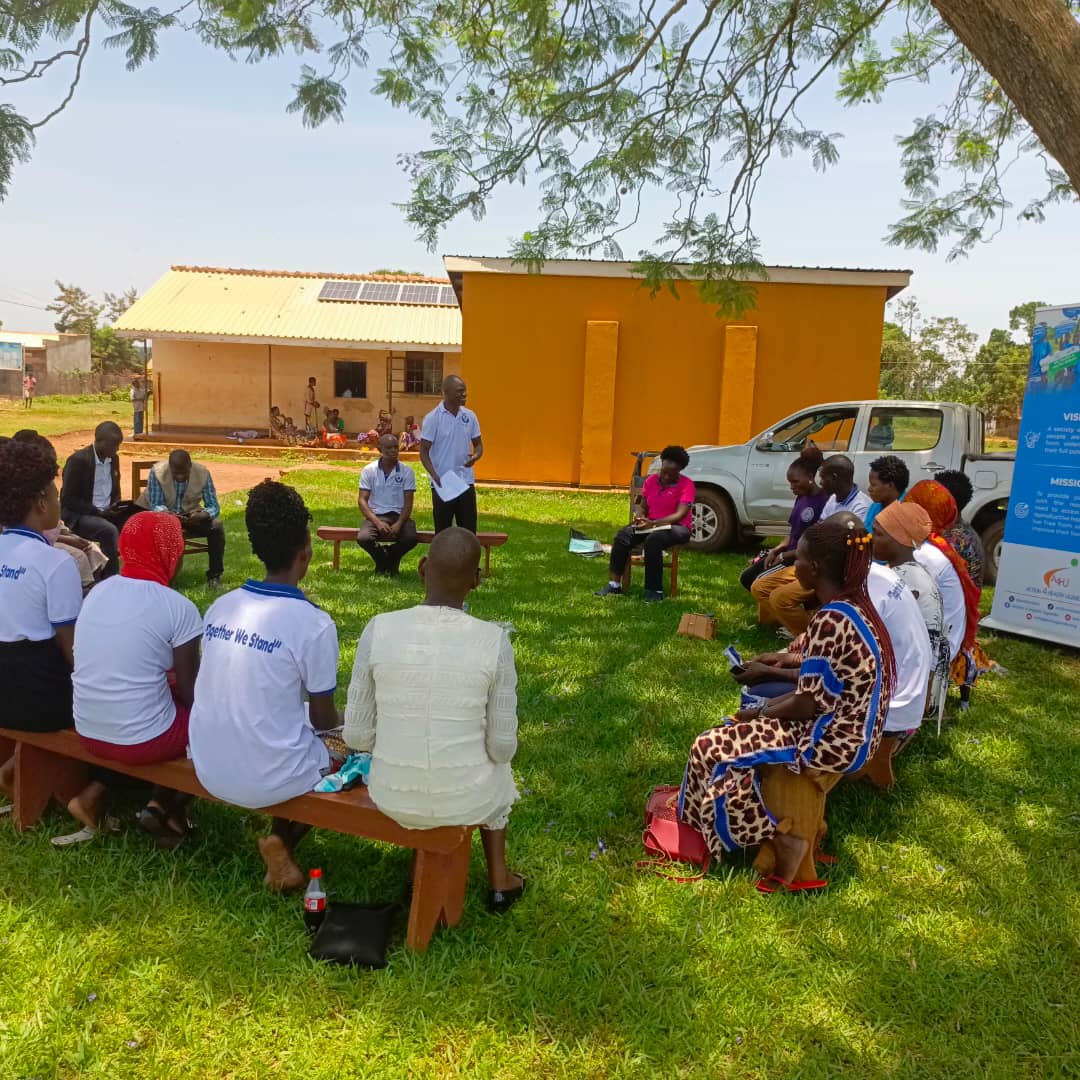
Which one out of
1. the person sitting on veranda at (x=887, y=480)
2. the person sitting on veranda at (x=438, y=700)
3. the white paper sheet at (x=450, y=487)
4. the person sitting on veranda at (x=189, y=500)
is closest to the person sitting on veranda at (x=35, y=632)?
the person sitting on veranda at (x=438, y=700)

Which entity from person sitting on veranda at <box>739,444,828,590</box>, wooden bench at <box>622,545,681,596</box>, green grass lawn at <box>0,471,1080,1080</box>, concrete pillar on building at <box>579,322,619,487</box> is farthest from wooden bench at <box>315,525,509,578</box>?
concrete pillar on building at <box>579,322,619,487</box>

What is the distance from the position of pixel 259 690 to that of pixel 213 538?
17.0 ft

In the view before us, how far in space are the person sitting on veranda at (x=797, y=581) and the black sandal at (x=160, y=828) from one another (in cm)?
410

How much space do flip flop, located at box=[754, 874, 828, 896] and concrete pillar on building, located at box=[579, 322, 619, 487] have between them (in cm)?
1249

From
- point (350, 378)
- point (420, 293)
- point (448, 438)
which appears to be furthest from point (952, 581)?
point (420, 293)

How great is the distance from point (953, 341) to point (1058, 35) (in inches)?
1805

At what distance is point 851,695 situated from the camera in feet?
10.9

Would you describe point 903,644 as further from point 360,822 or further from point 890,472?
point 360,822

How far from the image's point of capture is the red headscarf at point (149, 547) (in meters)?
3.27

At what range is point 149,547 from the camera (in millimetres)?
3277

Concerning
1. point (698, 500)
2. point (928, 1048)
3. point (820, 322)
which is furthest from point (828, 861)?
point (820, 322)

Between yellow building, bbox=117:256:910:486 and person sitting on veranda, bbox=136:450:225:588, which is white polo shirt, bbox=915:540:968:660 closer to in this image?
person sitting on veranda, bbox=136:450:225:588

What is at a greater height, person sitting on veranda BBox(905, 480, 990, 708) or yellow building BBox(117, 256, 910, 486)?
yellow building BBox(117, 256, 910, 486)

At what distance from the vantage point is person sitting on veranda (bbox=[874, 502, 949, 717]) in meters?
4.60
